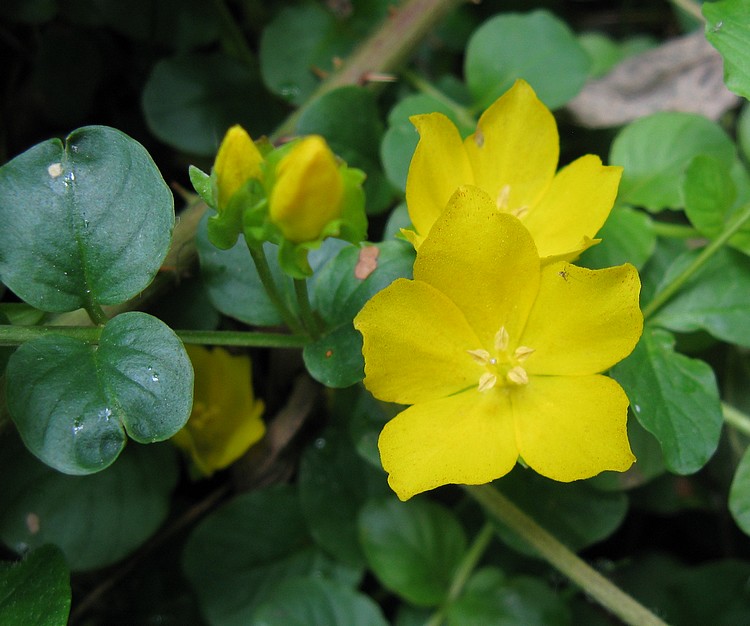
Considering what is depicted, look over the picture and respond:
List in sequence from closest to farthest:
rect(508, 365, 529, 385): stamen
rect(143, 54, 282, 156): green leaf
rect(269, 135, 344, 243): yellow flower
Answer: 1. rect(269, 135, 344, 243): yellow flower
2. rect(508, 365, 529, 385): stamen
3. rect(143, 54, 282, 156): green leaf

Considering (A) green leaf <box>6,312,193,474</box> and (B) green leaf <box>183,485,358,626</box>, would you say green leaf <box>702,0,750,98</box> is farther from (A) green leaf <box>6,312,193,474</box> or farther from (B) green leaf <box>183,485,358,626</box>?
(B) green leaf <box>183,485,358,626</box>

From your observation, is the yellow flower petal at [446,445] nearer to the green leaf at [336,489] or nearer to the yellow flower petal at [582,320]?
the yellow flower petal at [582,320]

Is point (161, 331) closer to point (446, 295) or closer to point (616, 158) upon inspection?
point (446, 295)

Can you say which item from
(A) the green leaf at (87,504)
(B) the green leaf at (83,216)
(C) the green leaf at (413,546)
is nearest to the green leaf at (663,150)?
(C) the green leaf at (413,546)

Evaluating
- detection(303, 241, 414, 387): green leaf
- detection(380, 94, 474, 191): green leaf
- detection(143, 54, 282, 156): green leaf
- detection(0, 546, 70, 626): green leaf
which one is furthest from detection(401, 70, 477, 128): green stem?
detection(0, 546, 70, 626): green leaf

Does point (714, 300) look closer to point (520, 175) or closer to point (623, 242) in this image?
point (623, 242)

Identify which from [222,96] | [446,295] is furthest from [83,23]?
[446,295]
